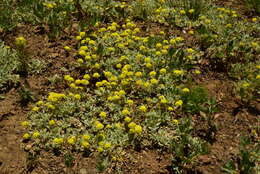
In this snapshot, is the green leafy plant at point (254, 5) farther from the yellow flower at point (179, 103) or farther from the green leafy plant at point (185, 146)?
the green leafy plant at point (185, 146)

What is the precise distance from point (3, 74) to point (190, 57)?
327 cm

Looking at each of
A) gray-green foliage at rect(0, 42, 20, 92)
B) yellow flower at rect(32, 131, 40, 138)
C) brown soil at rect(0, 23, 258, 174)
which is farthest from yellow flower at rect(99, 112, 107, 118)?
gray-green foliage at rect(0, 42, 20, 92)

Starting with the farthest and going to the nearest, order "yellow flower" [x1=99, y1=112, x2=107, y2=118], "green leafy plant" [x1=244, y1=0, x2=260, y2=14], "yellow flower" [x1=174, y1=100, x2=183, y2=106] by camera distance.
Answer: "green leafy plant" [x1=244, y1=0, x2=260, y2=14] → "yellow flower" [x1=174, y1=100, x2=183, y2=106] → "yellow flower" [x1=99, y1=112, x2=107, y2=118]

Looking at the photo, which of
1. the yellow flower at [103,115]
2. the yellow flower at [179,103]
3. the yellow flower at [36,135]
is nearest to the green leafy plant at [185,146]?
the yellow flower at [179,103]

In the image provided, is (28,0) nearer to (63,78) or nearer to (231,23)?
(63,78)

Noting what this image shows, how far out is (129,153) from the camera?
4559 mm

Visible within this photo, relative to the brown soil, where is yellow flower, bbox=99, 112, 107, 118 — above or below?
above

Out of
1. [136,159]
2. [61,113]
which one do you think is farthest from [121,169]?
[61,113]

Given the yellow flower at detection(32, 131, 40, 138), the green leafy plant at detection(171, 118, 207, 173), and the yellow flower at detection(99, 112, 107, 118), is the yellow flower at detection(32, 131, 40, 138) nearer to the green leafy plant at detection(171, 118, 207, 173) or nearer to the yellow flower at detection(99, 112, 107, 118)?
the yellow flower at detection(99, 112, 107, 118)

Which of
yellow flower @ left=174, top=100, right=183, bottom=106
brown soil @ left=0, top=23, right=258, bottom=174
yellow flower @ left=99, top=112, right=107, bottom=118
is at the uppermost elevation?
yellow flower @ left=174, top=100, right=183, bottom=106

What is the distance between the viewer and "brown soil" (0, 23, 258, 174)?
437 cm

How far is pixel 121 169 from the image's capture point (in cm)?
438

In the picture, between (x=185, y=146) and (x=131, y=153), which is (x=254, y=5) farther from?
(x=131, y=153)

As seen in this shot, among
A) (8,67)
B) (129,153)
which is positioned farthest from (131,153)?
(8,67)
